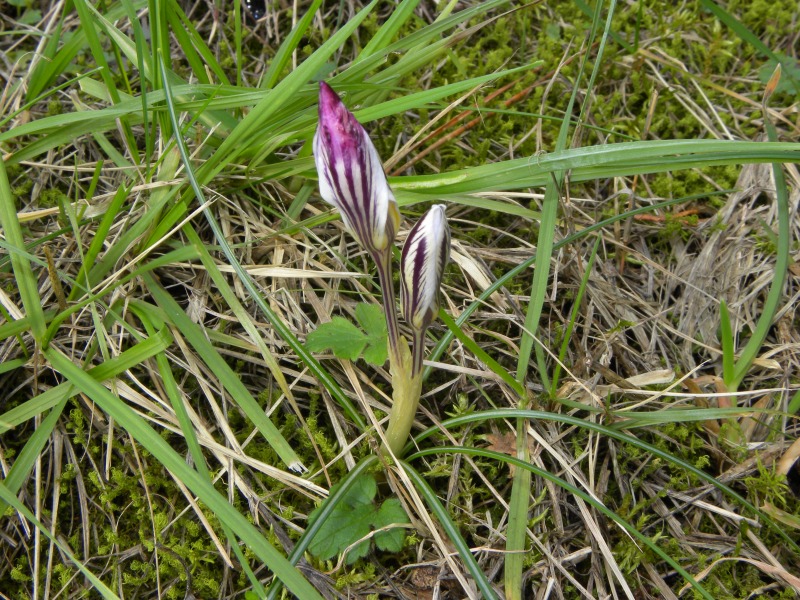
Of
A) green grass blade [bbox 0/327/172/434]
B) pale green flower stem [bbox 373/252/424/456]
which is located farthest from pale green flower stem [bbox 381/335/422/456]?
green grass blade [bbox 0/327/172/434]

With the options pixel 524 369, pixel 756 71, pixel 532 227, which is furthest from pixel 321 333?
pixel 756 71

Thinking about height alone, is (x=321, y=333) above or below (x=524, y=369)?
above

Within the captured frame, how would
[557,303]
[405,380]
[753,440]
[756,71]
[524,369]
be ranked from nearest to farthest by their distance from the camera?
[405,380]
[524,369]
[753,440]
[557,303]
[756,71]

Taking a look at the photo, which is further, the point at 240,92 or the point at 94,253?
the point at 240,92

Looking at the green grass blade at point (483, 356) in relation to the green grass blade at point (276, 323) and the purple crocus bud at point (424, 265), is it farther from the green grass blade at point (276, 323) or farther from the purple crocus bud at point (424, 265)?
the green grass blade at point (276, 323)

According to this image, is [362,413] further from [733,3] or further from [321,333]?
[733,3]

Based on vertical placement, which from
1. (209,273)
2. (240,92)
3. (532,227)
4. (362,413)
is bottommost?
(362,413)

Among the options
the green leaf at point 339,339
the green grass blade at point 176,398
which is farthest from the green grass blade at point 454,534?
the green grass blade at point 176,398

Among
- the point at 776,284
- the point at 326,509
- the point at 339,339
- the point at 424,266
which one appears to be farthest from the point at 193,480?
the point at 776,284
